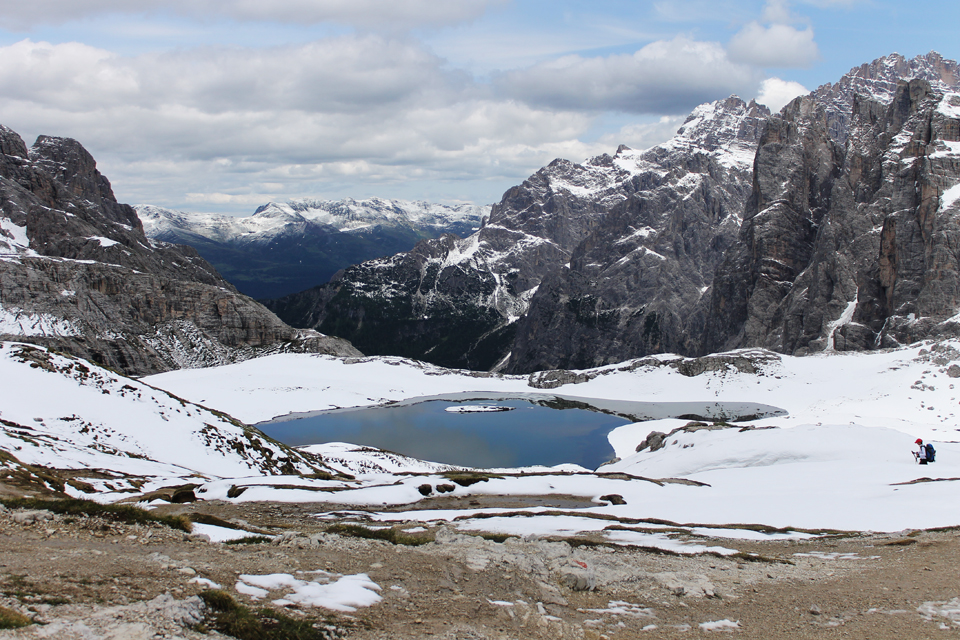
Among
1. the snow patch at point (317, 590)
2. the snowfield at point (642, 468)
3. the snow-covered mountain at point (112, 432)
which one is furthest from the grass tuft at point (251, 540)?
the snow-covered mountain at point (112, 432)

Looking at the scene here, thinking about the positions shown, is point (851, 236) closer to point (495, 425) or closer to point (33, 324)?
point (495, 425)

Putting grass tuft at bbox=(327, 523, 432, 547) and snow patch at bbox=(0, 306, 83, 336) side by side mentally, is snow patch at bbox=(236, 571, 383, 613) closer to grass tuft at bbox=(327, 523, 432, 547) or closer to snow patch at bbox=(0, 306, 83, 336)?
grass tuft at bbox=(327, 523, 432, 547)

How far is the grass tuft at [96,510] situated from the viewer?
14828mm

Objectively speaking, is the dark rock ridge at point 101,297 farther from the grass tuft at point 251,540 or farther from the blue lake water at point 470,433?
the grass tuft at point 251,540

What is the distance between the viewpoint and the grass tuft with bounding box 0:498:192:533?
48.6 feet

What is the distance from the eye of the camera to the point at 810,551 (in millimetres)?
17969

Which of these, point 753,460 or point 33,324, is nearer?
point 753,460

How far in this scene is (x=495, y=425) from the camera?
281ft

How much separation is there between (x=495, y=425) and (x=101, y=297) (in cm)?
8377

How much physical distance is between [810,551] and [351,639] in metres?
14.5

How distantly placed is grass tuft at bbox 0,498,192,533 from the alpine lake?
5095 centimetres

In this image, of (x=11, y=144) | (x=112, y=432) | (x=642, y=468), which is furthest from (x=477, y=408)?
(x=11, y=144)

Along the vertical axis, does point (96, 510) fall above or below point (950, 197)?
below

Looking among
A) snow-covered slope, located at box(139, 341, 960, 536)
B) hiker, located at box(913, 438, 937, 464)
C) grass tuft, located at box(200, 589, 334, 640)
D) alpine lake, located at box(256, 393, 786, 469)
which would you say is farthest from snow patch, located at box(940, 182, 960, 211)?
grass tuft, located at box(200, 589, 334, 640)
